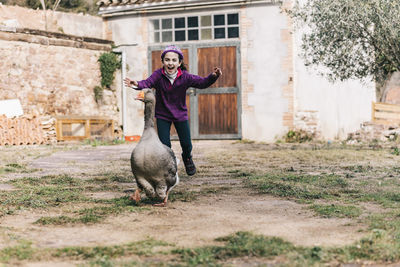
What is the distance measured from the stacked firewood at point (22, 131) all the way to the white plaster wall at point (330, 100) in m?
6.84

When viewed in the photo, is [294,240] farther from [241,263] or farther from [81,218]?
[81,218]

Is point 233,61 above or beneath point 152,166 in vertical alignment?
above

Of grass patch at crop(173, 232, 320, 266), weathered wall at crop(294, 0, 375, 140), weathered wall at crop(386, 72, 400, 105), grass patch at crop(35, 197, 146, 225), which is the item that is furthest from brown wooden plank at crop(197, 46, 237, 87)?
weathered wall at crop(386, 72, 400, 105)

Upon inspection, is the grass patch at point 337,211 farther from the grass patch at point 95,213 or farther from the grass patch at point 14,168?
the grass patch at point 14,168

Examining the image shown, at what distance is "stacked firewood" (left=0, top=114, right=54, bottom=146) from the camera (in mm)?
13953

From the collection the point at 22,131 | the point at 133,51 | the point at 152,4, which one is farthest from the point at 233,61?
the point at 22,131

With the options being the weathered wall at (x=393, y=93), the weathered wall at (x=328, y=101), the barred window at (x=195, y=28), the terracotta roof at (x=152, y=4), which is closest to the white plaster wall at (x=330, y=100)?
the weathered wall at (x=328, y=101)

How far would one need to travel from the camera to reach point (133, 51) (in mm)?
16219

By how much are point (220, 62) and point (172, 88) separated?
32.4 feet

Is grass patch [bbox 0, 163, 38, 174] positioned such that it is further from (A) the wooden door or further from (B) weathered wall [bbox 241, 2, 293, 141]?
(B) weathered wall [bbox 241, 2, 293, 141]

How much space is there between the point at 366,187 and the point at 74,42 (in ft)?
38.0

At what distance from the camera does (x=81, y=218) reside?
4.25 m

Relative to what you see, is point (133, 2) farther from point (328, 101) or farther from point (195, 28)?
point (328, 101)

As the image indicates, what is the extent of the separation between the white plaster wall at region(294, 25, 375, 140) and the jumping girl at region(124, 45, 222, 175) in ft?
A: 25.8
